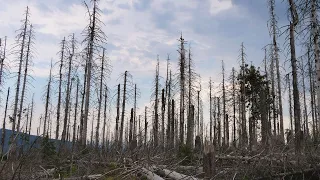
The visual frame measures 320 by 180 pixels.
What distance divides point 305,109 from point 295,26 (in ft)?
87.4

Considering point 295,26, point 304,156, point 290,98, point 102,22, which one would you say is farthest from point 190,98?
point 304,156

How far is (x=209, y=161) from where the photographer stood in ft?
17.9

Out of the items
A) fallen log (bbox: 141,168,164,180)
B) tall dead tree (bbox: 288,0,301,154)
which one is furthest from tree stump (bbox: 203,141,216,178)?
tall dead tree (bbox: 288,0,301,154)

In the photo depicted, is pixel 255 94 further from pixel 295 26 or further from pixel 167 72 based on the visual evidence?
pixel 295 26

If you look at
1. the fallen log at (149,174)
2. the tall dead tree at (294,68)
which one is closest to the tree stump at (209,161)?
the fallen log at (149,174)

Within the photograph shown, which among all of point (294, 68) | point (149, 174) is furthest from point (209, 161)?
point (294, 68)

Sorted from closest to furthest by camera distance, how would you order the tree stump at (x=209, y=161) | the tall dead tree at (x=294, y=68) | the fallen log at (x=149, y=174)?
1. the tree stump at (x=209, y=161)
2. the fallen log at (x=149, y=174)
3. the tall dead tree at (x=294, y=68)

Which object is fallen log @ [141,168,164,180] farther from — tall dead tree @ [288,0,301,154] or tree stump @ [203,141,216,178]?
tall dead tree @ [288,0,301,154]

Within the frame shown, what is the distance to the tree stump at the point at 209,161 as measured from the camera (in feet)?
17.7

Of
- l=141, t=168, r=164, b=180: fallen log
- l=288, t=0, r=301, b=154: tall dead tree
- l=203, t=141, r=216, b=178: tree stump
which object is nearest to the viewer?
l=203, t=141, r=216, b=178: tree stump

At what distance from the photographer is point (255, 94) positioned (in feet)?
94.1

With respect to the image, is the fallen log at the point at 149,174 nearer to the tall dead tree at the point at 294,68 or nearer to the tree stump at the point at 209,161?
the tree stump at the point at 209,161

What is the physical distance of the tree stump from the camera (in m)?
5.40

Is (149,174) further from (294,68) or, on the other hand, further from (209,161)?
(294,68)
